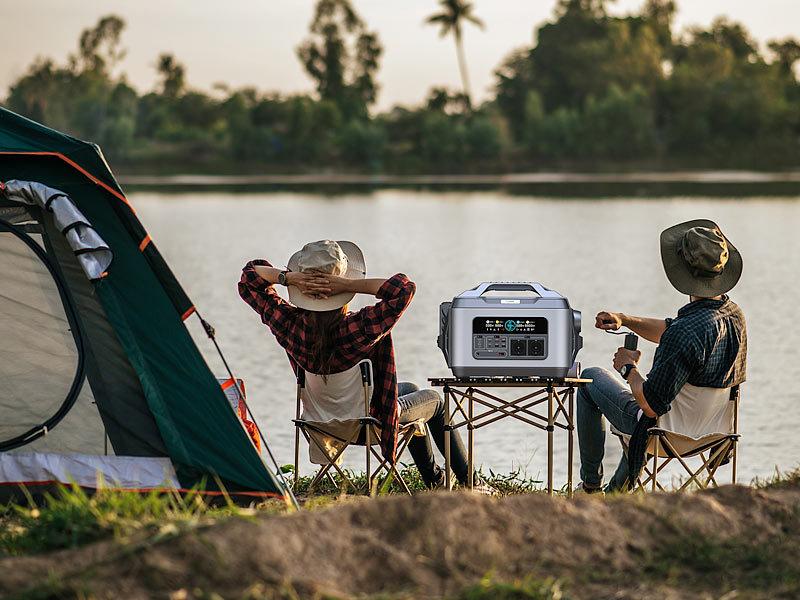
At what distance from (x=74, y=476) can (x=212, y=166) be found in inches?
2537

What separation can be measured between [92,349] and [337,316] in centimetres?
88

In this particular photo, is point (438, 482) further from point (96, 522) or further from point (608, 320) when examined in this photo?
point (96, 522)

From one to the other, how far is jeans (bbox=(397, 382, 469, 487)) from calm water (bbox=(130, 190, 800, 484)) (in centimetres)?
158

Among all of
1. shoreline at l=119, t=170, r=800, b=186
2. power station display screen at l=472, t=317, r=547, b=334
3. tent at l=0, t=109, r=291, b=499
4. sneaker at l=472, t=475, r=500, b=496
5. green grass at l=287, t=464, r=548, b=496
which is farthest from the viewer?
shoreline at l=119, t=170, r=800, b=186

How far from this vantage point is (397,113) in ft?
224

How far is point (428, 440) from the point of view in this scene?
175 inches

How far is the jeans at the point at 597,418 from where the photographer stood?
4164mm

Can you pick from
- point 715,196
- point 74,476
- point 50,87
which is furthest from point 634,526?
point 50,87

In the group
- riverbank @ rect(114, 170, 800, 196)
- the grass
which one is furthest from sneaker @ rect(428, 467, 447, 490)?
riverbank @ rect(114, 170, 800, 196)

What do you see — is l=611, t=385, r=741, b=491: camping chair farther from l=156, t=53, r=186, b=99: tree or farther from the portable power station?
l=156, t=53, r=186, b=99: tree

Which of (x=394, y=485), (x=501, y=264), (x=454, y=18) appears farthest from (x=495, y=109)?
(x=394, y=485)

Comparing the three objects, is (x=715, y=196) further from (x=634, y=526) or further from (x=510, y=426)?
(x=634, y=526)

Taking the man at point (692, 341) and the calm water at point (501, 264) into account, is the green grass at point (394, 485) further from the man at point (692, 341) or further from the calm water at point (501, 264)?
the calm water at point (501, 264)

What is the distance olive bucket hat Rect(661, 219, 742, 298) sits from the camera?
Answer: 3.86m
